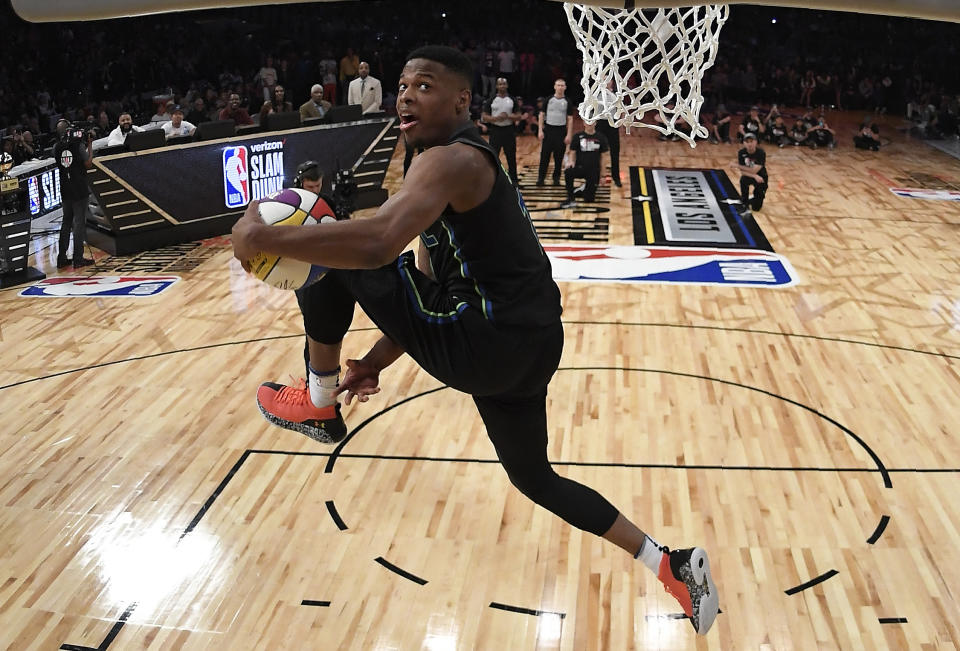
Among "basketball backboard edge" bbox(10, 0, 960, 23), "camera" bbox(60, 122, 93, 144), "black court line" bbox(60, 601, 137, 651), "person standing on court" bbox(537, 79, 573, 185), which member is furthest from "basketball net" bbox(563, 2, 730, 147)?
"person standing on court" bbox(537, 79, 573, 185)

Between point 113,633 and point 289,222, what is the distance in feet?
5.35

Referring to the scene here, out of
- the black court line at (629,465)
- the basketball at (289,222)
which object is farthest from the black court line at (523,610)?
the basketball at (289,222)

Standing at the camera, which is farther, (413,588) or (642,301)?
(642,301)

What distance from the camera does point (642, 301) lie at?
6980mm

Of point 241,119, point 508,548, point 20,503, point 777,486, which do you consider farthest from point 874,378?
point 241,119

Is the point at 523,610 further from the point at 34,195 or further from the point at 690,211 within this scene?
the point at 34,195

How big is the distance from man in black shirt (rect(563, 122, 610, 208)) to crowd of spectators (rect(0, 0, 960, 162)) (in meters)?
4.67

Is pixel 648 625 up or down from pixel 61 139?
down

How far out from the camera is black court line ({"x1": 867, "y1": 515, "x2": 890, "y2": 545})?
12.3 feet

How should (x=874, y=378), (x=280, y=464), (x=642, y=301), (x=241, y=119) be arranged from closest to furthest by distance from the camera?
1. (x=280, y=464)
2. (x=874, y=378)
3. (x=642, y=301)
4. (x=241, y=119)

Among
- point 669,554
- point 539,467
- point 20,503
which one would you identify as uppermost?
point 539,467

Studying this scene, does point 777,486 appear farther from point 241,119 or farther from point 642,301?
point 241,119

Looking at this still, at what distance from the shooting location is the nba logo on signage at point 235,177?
9.12 metres

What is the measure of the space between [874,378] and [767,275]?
A: 2342 mm
